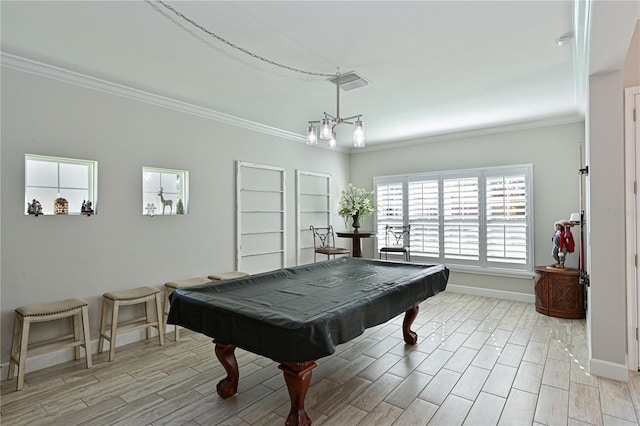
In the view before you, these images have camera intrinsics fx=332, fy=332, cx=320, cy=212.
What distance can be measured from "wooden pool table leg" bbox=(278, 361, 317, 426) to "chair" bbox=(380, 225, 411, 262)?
393cm

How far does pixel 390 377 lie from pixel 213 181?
3.15 meters

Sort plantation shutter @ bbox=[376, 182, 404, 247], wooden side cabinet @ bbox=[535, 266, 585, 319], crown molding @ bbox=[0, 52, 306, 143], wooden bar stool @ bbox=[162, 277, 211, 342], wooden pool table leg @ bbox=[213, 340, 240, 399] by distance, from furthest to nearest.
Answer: plantation shutter @ bbox=[376, 182, 404, 247]
wooden side cabinet @ bbox=[535, 266, 585, 319]
wooden bar stool @ bbox=[162, 277, 211, 342]
crown molding @ bbox=[0, 52, 306, 143]
wooden pool table leg @ bbox=[213, 340, 240, 399]

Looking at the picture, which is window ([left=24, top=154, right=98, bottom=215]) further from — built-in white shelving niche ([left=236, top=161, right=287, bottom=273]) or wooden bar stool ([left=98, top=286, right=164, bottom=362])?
built-in white shelving niche ([left=236, top=161, right=287, bottom=273])

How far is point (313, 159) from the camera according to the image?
5.97 m

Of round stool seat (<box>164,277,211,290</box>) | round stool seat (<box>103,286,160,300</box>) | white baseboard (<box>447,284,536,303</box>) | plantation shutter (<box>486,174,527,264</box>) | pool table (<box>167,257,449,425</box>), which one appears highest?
plantation shutter (<box>486,174,527,264</box>)

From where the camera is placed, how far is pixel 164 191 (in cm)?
404

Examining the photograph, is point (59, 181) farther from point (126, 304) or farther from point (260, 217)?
point (260, 217)

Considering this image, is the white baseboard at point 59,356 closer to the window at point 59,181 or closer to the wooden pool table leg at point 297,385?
the window at point 59,181

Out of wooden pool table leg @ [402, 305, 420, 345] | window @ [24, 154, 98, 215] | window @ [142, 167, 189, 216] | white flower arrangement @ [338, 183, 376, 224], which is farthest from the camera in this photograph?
white flower arrangement @ [338, 183, 376, 224]

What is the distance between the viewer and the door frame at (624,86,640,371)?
8.68 feet

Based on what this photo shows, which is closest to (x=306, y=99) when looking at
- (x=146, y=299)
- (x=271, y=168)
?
(x=271, y=168)

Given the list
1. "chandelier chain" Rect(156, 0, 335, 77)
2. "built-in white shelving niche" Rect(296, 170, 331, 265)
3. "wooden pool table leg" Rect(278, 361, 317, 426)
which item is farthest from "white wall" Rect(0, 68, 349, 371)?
"wooden pool table leg" Rect(278, 361, 317, 426)

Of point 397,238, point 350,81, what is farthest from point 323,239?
point 350,81

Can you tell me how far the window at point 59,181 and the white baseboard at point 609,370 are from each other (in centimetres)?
470
